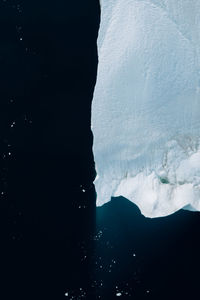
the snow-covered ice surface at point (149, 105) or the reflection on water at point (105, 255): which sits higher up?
the snow-covered ice surface at point (149, 105)

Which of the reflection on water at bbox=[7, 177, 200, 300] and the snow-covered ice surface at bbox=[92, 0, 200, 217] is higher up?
the snow-covered ice surface at bbox=[92, 0, 200, 217]

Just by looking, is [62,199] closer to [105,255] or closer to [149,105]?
[105,255]

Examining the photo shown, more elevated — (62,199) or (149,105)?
(149,105)

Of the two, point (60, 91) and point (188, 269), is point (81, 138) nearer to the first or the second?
point (60, 91)

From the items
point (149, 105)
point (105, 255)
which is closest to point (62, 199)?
point (105, 255)

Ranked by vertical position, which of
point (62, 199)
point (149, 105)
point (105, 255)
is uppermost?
point (149, 105)
